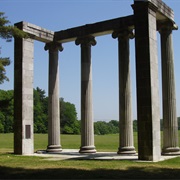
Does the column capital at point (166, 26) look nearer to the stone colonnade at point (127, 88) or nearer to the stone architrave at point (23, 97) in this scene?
the stone colonnade at point (127, 88)

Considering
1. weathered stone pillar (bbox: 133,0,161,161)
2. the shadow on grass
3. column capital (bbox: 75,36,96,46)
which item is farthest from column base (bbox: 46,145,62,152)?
the shadow on grass

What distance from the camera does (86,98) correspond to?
3159 inches

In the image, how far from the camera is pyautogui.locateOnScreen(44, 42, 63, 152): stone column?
85.4m

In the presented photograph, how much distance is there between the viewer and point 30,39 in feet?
262

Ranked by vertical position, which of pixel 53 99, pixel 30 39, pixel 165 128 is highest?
pixel 30 39

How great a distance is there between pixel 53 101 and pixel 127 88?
21.0m

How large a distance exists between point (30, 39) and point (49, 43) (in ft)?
27.4

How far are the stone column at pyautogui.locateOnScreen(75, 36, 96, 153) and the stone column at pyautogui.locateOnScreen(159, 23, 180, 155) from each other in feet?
57.6

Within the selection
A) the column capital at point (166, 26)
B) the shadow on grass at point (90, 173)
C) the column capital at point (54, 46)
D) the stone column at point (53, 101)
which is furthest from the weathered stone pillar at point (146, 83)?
the stone column at point (53, 101)

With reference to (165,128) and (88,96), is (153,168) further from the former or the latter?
(88,96)

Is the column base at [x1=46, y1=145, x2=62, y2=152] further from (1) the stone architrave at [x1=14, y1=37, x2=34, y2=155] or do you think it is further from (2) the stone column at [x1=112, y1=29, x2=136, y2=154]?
(2) the stone column at [x1=112, y1=29, x2=136, y2=154]

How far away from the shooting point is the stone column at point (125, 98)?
73.5 m

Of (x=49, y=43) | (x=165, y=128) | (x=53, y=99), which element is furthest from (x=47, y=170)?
(x=49, y=43)

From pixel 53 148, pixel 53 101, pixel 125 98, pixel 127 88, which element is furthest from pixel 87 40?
pixel 53 148
